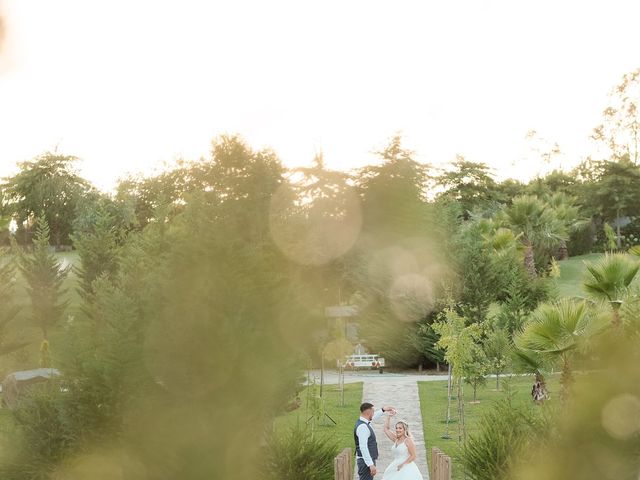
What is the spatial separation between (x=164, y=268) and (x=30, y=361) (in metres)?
30.6

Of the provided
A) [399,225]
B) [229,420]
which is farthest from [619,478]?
[399,225]

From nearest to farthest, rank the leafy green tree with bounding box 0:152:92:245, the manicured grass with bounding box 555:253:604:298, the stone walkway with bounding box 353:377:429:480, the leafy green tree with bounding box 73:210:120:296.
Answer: the stone walkway with bounding box 353:377:429:480, the leafy green tree with bounding box 73:210:120:296, the manicured grass with bounding box 555:253:604:298, the leafy green tree with bounding box 0:152:92:245

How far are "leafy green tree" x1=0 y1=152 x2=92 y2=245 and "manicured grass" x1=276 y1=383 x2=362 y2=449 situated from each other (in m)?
64.8

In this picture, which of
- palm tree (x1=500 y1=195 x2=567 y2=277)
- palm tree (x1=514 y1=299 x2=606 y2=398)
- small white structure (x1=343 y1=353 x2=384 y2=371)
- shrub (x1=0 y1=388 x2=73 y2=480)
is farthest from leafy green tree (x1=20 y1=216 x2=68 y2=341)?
palm tree (x1=514 y1=299 x2=606 y2=398)

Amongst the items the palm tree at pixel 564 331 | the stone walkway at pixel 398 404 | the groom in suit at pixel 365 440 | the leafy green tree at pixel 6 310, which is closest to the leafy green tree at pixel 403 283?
the stone walkway at pixel 398 404

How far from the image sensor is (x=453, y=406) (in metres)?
27.8

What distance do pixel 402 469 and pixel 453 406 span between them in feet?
49.8

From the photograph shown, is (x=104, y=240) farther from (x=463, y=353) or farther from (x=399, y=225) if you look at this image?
(x=463, y=353)

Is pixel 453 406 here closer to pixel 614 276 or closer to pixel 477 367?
pixel 477 367

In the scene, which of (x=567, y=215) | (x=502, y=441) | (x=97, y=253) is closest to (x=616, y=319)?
(x=502, y=441)

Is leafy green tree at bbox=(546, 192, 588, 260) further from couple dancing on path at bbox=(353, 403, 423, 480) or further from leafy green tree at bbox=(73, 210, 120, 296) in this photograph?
couple dancing on path at bbox=(353, 403, 423, 480)

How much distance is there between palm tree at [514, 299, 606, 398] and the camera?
14.4 meters

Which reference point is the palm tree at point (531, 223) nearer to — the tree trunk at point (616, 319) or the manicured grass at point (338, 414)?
the manicured grass at point (338, 414)

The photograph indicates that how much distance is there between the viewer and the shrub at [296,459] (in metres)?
15.2
